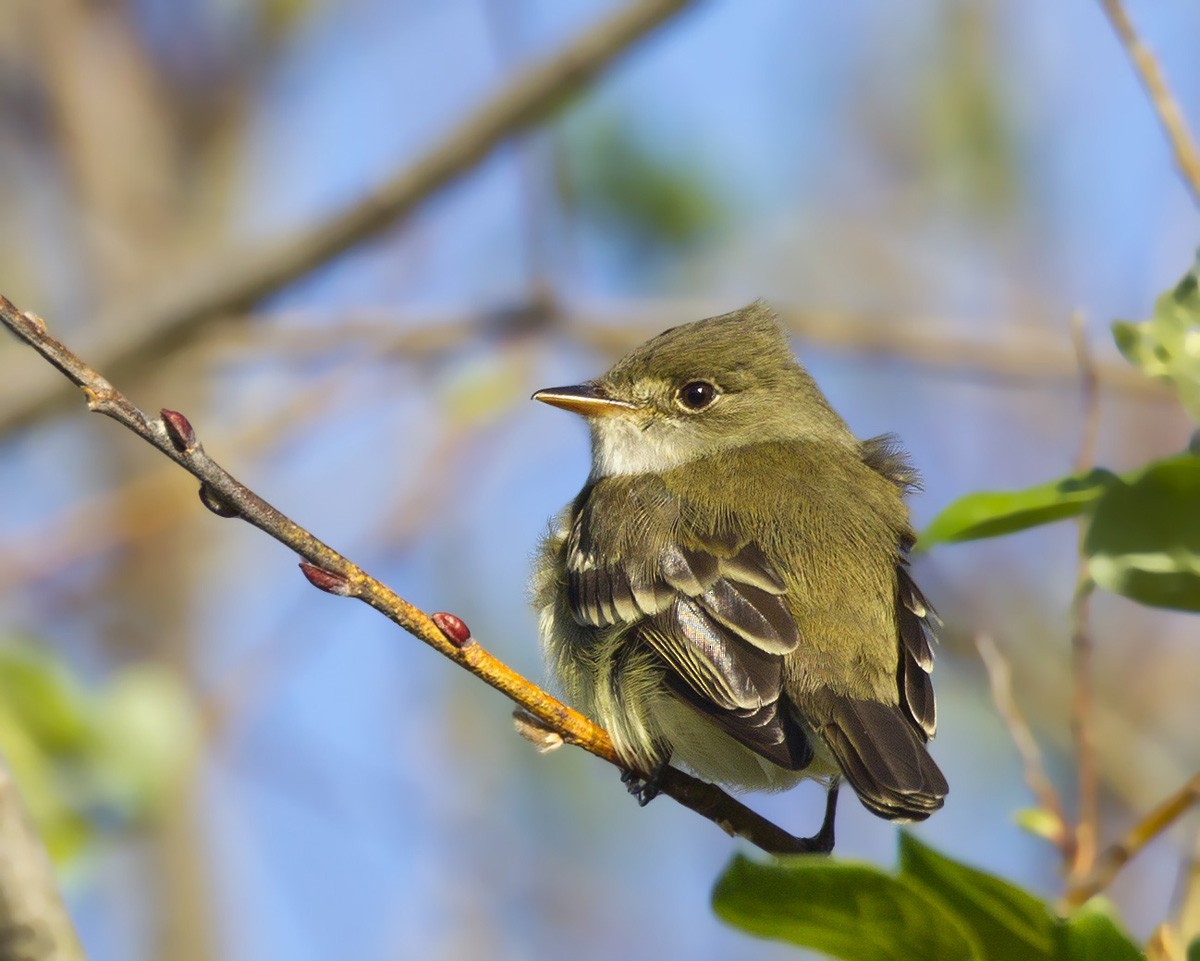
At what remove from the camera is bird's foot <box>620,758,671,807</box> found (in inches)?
120

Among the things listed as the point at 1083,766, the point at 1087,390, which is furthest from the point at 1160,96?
the point at 1083,766

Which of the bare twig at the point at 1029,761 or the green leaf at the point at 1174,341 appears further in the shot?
the bare twig at the point at 1029,761

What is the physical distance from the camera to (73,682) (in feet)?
12.1

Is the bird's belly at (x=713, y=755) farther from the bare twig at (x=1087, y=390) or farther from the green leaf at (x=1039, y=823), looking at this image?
the bare twig at (x=1087, y=390)

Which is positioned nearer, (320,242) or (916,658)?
(916,658)

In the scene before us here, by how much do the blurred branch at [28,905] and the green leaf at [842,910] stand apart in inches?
27.8

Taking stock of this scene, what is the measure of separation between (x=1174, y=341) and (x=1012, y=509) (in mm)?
324

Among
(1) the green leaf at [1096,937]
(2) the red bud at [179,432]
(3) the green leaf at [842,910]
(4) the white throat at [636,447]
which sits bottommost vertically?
(1) the green leaf at [1096,937]

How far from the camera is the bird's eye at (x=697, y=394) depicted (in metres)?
4.36

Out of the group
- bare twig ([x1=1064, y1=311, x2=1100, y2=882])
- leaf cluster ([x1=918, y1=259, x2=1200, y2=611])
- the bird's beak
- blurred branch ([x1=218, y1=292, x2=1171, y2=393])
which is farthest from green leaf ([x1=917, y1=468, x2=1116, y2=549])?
blurred branch ([x1=218, y1=292, x2=1171, y2=393])

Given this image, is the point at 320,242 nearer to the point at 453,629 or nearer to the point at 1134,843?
the point at 453,629

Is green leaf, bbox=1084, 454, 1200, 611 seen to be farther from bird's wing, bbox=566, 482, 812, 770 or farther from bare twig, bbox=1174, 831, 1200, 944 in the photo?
bird's wing, bbox=566, 482, 812, 770

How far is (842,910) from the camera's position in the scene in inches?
65.1

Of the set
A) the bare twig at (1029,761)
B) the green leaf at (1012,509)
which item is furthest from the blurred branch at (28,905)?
the bare twig at (1029,761)
